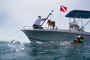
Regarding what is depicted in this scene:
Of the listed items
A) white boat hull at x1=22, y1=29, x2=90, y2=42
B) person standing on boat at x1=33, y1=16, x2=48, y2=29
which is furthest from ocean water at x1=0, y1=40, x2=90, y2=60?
person standing on boat at x1=33, y1=16, x2=48, y2=29

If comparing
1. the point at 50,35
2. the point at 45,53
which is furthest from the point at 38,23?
the point at 45,53

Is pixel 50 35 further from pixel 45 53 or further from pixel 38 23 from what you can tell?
pixel 45 53

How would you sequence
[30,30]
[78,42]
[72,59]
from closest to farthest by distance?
[72,59]
[78,42]
[30,30]

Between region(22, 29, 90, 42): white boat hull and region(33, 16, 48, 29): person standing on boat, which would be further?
region(22, 29, 90, 42): white boat hull

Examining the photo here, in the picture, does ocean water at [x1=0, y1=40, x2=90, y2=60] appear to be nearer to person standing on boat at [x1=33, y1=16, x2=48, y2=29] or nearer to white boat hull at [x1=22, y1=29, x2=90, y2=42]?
white boat hull at [x1=22, y1=29, x2=90, y2=42]

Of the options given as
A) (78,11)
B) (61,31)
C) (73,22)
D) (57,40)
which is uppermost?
(78,11)

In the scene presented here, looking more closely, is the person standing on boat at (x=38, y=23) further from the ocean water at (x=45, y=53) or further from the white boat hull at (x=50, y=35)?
the ocean water at (x=45, y=53)

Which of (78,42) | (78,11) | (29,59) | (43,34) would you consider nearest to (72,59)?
(29,59)

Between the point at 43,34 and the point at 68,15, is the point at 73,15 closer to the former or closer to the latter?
the point at 68,15

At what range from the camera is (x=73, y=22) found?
14.6 m

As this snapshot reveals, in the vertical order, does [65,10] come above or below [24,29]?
above

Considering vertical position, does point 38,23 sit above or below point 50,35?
above

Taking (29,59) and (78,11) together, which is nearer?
(29,59)

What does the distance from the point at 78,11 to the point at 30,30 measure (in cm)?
594
